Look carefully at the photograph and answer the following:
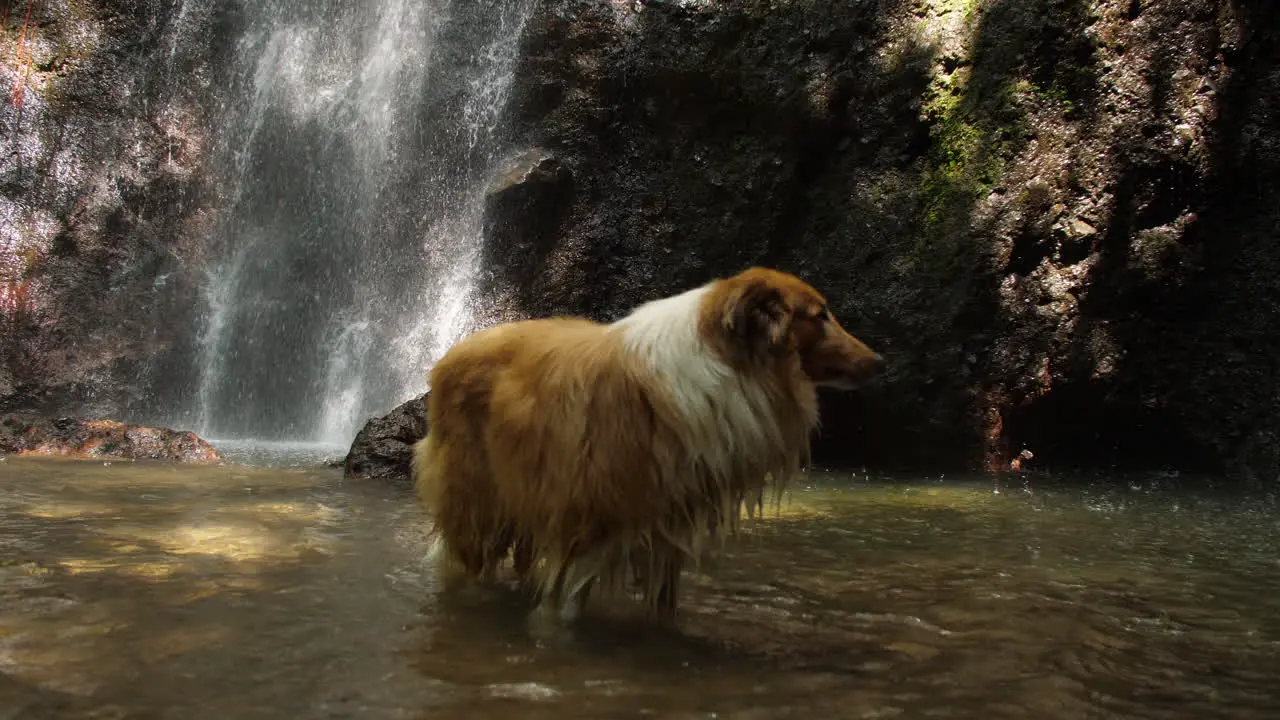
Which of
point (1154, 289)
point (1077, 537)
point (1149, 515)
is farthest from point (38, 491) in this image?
point (1154, 289)

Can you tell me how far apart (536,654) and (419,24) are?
631 inches

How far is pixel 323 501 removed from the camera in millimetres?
6594

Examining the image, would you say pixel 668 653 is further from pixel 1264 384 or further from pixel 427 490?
pixel 1264 384

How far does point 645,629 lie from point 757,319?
4.21 feet

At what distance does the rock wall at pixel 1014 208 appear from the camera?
9.41 meters

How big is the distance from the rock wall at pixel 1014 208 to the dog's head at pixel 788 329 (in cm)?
704

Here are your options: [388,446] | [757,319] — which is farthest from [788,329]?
[388,446]

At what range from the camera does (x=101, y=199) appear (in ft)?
50.3

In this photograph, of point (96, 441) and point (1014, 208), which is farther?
point (96, 441)

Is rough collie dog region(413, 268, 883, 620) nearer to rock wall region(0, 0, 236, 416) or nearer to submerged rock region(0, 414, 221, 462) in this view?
submerged rock region(0, 414, 221, 462)

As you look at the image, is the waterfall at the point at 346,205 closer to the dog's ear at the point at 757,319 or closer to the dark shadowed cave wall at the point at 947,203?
the dark shadowed cave wall at the point at 947,203

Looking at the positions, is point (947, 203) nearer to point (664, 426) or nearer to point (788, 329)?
point (788, 329)

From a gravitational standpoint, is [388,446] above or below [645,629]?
above

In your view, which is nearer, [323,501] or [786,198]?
[323,501]
